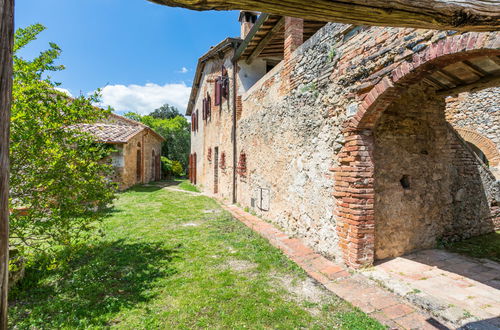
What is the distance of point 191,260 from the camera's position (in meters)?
4.27

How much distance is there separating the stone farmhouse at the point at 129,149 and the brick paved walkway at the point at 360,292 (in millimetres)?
7733

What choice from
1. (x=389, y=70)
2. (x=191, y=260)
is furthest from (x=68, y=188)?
(x=389, y=70)

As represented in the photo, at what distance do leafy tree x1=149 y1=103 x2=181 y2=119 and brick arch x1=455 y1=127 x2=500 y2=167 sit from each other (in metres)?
38.3

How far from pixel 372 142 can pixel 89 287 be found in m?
4.44

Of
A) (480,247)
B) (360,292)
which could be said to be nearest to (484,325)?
(360,292)

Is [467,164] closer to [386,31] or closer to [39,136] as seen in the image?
[386,31]

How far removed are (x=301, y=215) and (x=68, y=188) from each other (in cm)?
400

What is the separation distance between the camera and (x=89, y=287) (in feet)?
11.1

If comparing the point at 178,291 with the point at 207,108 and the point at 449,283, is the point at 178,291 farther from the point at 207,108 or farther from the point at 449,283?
the point at 207,108

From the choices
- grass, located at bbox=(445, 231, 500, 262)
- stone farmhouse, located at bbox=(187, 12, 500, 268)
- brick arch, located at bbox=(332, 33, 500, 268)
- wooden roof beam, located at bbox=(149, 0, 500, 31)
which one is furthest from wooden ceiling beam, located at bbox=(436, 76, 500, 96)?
wooden roof beam, located at bbox=(149, 0, 500, 31)

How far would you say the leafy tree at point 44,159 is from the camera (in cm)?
318

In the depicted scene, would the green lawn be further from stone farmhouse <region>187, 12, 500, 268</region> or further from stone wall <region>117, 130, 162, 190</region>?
stone wall <region>117, 130, 162, 190</region>

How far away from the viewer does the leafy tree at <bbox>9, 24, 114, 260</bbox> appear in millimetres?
3182

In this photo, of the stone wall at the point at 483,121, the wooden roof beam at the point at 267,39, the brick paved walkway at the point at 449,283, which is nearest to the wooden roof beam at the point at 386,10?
the brick paved walkway at the point at 449,283
